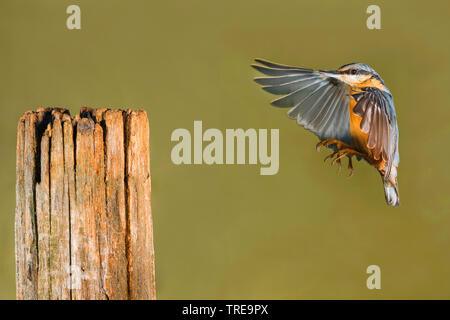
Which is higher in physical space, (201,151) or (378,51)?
(378,51)

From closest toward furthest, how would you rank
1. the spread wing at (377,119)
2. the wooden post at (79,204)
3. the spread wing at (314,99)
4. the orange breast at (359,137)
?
the wooden post at (79,204)
the spread wing at (377,119)
the orange breast at (359,137)
the spread wing at (314,99)

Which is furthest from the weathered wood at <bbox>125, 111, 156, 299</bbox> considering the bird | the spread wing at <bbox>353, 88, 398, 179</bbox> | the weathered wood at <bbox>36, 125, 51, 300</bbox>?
the spread wing at <bbox>353, 88, 398, 179</bbox>

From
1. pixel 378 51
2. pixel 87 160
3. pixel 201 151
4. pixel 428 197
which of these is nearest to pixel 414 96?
pixel 378 51

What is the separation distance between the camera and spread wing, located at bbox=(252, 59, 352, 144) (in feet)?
8.77

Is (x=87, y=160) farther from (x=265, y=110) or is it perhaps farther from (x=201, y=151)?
(x=265, y=110)

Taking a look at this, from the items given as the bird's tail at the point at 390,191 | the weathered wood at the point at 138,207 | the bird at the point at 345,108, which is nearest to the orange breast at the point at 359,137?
the bird at the point at 345,108

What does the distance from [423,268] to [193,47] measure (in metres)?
2.26

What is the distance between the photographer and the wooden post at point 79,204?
5.44 ft

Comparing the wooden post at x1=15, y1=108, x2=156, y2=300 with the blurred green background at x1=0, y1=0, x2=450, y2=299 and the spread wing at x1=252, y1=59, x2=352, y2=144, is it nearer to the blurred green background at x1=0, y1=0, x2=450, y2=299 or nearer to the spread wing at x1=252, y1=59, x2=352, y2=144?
the spread wing at x1=252, y1=59, x2=352, y2=144

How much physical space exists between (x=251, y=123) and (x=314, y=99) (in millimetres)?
1409

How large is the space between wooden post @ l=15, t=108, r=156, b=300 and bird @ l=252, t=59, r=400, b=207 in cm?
105

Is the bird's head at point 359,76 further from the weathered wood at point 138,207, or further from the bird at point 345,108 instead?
the weathered wood at point 138,207

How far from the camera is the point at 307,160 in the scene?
13.8 feet

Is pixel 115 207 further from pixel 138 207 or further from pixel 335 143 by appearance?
pixel 335 143
